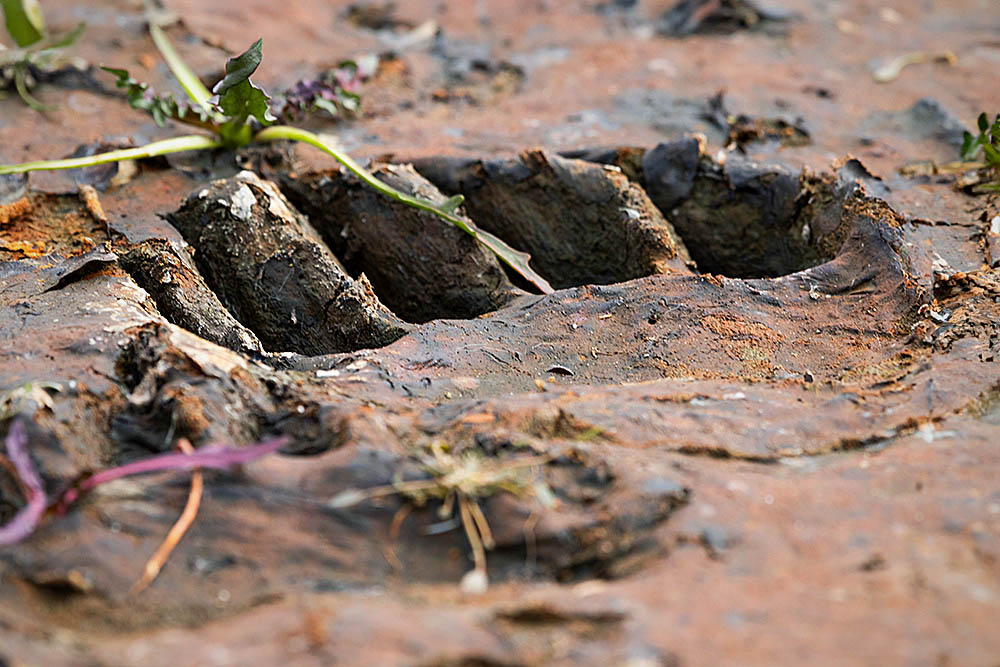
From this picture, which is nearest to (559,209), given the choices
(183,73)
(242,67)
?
(242,67)

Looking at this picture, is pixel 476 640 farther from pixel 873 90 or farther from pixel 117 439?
pixel 873 90

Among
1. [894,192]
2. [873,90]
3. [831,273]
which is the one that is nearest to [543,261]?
[831,273]

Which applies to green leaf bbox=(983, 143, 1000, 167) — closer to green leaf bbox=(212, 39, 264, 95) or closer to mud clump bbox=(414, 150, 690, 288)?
mud clump bbox=(414, 150, 690, 288)

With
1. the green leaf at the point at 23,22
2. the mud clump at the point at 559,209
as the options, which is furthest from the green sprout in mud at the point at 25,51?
the mud clump at the point at 559,209

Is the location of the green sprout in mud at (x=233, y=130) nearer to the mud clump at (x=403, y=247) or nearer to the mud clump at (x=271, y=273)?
the mud clump at (x=403, y=247)

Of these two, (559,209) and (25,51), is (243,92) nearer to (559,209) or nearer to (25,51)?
(559,209)
